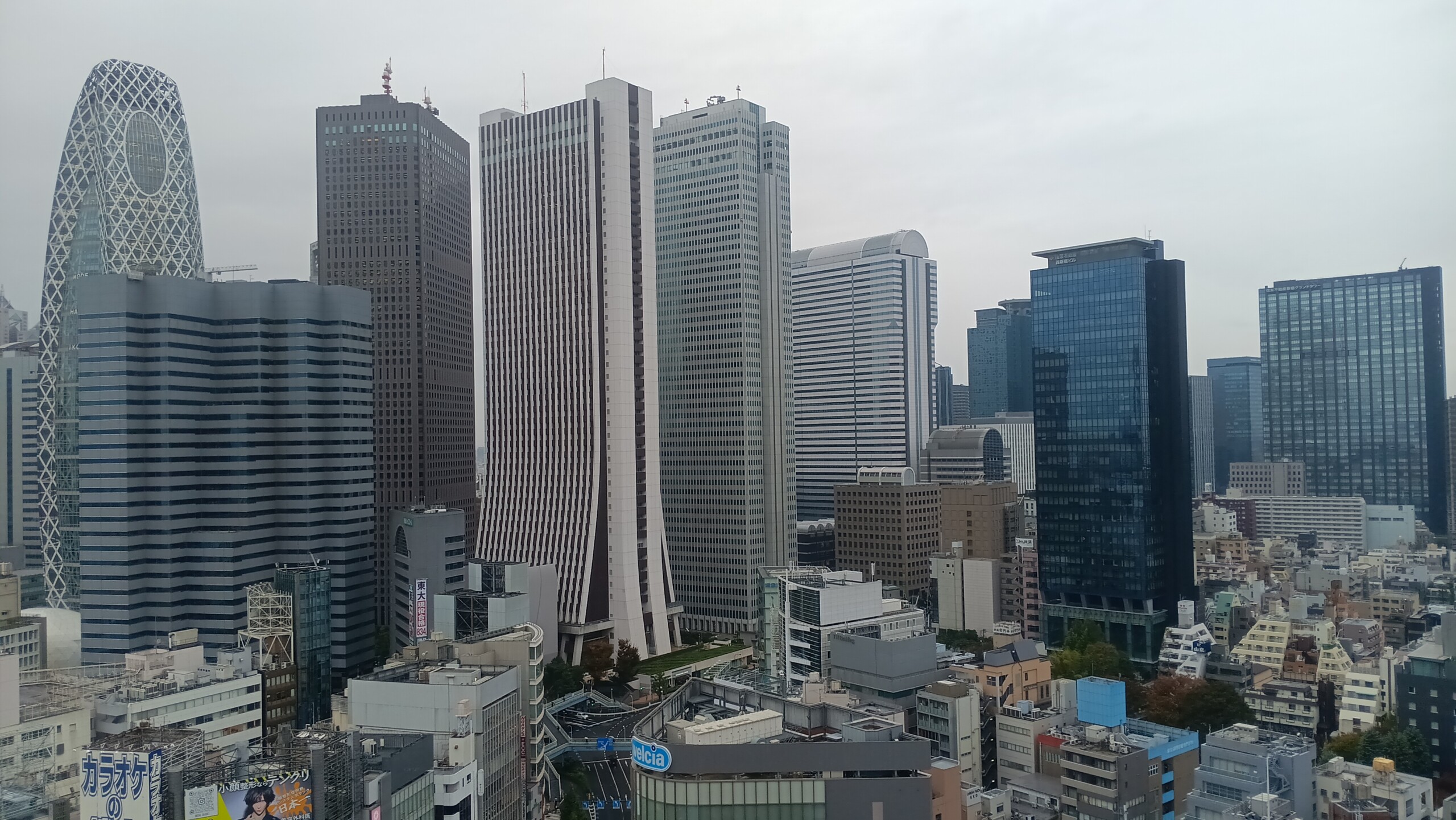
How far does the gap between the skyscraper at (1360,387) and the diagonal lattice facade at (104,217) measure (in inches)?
2009

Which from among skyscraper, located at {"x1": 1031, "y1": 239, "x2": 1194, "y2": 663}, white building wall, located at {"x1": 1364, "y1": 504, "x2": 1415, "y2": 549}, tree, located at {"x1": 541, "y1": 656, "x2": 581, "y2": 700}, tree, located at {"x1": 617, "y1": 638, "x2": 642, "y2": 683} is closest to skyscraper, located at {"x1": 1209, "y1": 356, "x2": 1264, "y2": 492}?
white building wall, located at {"x1": 1364, "y1": 504, "x2": 1415, "y2": 549}

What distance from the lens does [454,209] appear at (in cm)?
6241

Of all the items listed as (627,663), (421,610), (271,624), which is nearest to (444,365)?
(627,663)

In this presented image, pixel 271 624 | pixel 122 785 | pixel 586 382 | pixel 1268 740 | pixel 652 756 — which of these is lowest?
pixel 1268 740

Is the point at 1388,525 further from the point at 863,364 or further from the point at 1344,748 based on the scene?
the point at 863,364

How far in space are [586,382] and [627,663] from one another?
1372 centimetres

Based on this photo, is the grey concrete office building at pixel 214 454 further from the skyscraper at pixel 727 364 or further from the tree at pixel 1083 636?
the tree at pixel 1083 636

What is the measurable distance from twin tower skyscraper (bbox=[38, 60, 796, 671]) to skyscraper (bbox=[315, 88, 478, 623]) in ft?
0.47

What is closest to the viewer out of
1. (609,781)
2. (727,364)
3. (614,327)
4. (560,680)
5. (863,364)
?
(609,781)

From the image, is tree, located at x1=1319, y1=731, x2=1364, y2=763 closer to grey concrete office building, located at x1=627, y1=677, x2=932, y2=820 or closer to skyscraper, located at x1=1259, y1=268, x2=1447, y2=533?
grey concrete office building, located at x1=627, y1=677, x2=932, y2=820

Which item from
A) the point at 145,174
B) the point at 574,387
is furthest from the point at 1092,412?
the point at 145,174

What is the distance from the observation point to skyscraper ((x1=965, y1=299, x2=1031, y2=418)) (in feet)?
345

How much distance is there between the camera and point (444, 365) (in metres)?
60.3

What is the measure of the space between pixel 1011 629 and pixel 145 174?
4200cm
